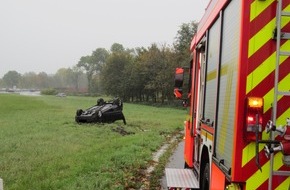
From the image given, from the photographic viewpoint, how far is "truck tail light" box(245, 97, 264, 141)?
10.9ft

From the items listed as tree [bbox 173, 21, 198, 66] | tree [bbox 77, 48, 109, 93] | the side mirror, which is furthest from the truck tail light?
tree [bbox 77, 48, 109, 93]

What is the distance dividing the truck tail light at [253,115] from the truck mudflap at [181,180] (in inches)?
103

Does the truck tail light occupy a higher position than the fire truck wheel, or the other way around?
the truck tail light

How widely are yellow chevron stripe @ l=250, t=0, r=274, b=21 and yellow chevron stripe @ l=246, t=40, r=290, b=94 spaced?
1.09 feet

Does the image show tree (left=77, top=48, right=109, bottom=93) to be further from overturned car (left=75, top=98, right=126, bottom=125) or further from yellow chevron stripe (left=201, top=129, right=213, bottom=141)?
yellow chevron stripe (left=201, top=129, right=213, bottom=141)

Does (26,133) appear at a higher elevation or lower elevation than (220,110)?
lower

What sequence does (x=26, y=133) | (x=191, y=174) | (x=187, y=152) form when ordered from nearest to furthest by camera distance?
1. (x=191, y=174)
2. (x=187, y=152)
3. (x=26, y=133)

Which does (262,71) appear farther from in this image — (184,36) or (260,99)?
(184,36)

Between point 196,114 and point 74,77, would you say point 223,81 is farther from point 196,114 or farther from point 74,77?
point 74,77

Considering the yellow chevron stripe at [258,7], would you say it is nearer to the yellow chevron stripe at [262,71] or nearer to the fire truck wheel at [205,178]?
the yellow chevron stripe at [262,71]

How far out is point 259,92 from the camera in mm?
3398

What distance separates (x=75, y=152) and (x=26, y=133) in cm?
560

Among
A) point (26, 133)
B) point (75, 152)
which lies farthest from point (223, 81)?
point (26, 133)

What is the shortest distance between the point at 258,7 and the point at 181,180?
3499 mm
